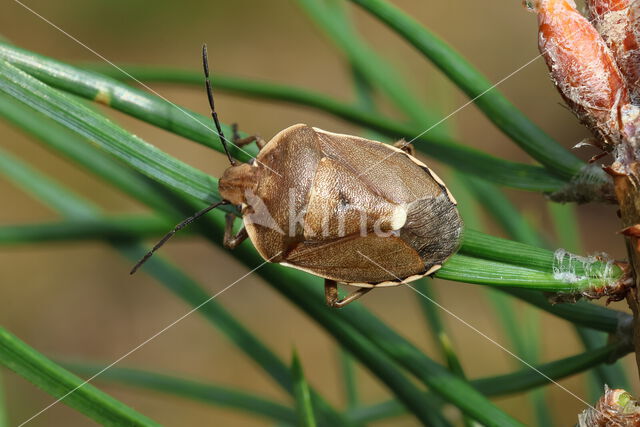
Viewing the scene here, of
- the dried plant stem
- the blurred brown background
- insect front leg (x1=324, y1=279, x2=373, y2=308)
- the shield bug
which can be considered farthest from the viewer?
the blurred brown background

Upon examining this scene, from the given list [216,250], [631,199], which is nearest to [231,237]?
[631,199]

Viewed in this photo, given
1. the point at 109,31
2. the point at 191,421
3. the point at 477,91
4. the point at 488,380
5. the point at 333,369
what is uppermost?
the point at 109,31

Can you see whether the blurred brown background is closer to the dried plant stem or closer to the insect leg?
the insect leg

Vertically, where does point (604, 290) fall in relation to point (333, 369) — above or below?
above

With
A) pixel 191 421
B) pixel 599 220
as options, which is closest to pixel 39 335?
pixel 191 421

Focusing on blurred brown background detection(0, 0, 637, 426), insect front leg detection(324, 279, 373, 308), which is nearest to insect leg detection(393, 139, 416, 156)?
insect front leg detection(324, 279, 373, 308)

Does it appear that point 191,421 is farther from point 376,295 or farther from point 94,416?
point 94,416
